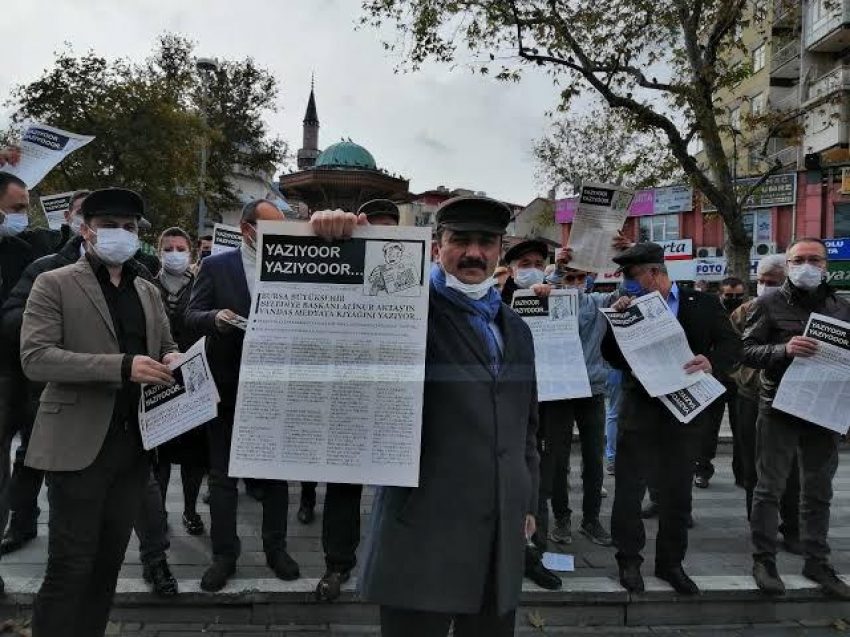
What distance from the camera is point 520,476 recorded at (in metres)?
2.42

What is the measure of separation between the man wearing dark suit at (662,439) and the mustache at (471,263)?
7.12 feet

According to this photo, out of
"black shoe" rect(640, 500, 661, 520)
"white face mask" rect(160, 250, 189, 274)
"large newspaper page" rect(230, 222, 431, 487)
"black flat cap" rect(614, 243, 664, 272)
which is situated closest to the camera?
"large newspaper page" rect(230, 222, 431, 487)

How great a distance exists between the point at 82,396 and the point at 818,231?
33.6 m

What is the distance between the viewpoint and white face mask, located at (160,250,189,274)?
221 inches

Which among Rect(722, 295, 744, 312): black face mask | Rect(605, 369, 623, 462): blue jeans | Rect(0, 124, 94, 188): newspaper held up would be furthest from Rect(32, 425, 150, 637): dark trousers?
Rect(722, 295, 744, 312): black face mask

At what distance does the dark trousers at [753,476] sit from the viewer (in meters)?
5.05

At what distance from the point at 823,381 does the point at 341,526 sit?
9.81 ft

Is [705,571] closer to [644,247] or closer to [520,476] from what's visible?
[644,247]

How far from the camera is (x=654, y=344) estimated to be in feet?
13.5

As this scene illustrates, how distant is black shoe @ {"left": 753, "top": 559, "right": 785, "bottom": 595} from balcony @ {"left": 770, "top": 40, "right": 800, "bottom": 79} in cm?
3763

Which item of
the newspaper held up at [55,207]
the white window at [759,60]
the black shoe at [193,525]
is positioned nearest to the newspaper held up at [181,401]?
the black shoe at [193,525]

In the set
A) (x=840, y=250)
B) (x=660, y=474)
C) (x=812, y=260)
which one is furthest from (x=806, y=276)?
(x=840, y=250)

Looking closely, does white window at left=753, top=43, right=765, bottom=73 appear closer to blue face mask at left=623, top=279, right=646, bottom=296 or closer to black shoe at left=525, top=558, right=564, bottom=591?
blue face mask at left=623, top=279, right=646, bottom=296

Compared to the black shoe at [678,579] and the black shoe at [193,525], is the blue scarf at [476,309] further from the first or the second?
the black shoe at [193,525]
